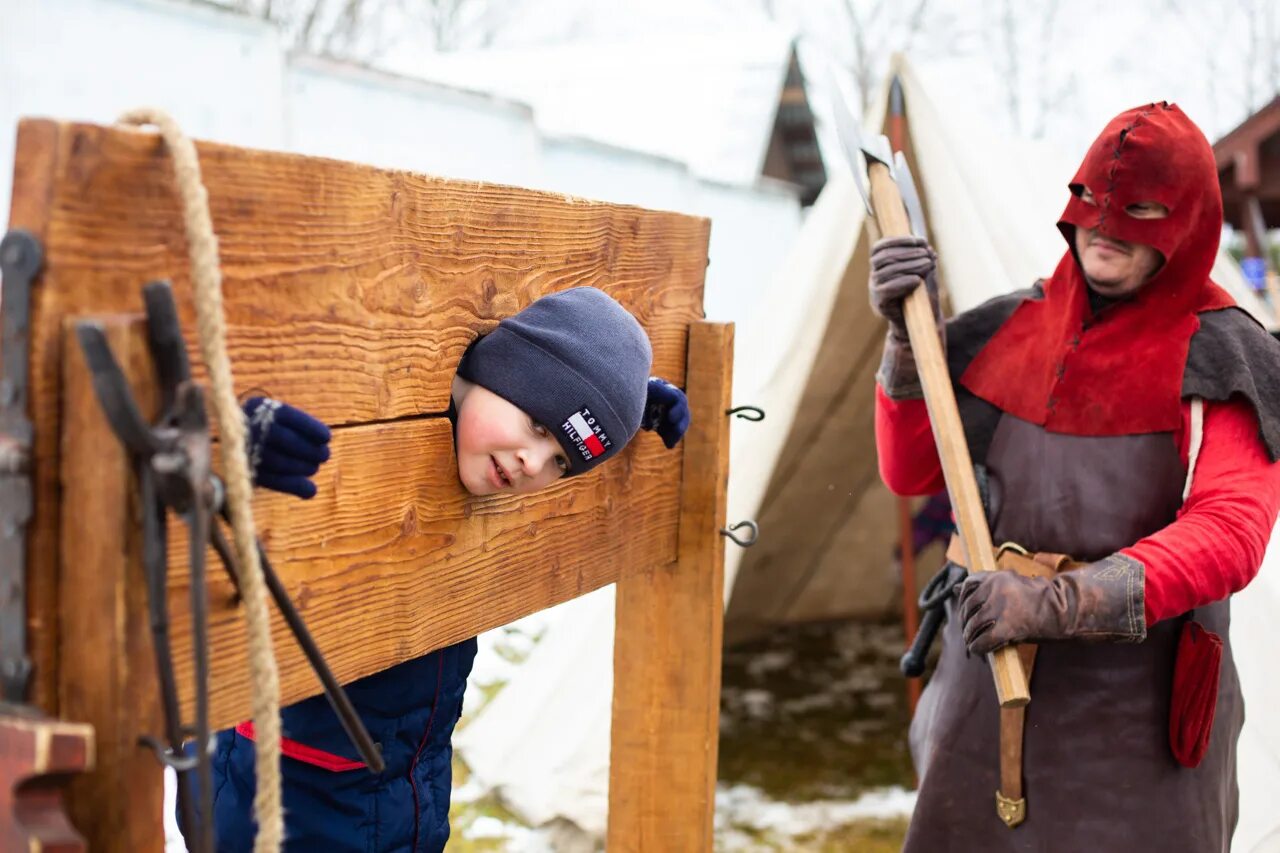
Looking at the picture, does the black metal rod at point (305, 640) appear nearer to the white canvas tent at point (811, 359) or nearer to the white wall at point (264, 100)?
the white canvas tent at point (811, 359)

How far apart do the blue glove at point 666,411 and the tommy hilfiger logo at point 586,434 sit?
30 centimetres

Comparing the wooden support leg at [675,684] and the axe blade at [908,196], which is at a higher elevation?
the axe blade at [908,196]

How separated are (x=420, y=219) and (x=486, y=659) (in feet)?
10.7

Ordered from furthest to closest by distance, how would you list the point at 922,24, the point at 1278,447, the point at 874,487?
the point at 922,24, the point at 874,487, the point at 1278,447

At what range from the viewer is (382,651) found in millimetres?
1262

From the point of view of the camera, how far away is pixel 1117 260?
1.73 metres

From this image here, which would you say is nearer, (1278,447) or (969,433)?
(1278,447)

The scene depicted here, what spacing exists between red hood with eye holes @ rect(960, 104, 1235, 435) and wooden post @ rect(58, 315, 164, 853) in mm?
1359

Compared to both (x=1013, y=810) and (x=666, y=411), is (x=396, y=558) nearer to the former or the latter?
(x=666, y=411)

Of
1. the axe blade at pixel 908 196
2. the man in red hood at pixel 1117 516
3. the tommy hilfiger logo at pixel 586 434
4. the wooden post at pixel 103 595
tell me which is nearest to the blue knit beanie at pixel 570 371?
the tommy hilfiger logo at pixel 586 434

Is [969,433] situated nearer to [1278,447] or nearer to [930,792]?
[1278,447]

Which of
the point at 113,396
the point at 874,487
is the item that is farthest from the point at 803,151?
the point at 113,396

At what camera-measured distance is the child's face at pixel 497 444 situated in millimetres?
1324

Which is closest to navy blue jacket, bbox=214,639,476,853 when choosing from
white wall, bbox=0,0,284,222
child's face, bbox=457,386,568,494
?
child's face, bbox=457,386,568,494
